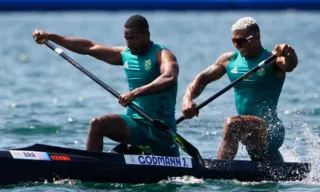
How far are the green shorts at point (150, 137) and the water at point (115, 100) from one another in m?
0.47

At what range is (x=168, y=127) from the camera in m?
11.4

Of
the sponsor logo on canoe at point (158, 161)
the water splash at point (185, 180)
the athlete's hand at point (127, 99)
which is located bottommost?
the water splash at point (185, 180)

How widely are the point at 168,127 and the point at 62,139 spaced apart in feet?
14.9

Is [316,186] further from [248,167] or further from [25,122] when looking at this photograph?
[25,122]

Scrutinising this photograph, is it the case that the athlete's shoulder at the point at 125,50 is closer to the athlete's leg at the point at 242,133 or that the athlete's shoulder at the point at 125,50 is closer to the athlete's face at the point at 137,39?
the athlete's face at the point at 137,39

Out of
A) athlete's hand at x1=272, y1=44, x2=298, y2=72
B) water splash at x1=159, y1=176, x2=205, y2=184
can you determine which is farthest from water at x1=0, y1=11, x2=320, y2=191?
athlete's hand at x1=272, y1=44, x2=298, y2=72

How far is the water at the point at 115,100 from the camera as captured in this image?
1145 centimetres

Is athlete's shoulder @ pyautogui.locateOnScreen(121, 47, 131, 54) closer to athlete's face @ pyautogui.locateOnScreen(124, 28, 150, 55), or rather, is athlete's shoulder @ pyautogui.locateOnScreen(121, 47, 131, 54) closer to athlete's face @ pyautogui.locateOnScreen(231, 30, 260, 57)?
athlete's face @ pyautogui.locateOnScreen(124, 28, 150, 55)

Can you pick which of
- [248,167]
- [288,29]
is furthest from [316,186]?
[288,29]

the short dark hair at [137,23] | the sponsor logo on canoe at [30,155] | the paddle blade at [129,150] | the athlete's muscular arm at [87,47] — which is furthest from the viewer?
the athlete's muscular arm at [87,47]

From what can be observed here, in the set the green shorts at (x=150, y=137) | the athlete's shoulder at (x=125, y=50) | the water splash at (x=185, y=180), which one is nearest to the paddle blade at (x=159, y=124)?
the green shorts at (x=150, y=137)

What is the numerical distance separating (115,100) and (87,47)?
9.66 m

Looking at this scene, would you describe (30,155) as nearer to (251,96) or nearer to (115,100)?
(251,96)

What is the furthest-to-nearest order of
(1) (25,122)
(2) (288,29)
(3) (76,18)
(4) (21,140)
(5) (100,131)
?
(3) (76,18) < (2) (288,29) < (1) (25,122) < (4) (21,140) < (5) (100,131)
